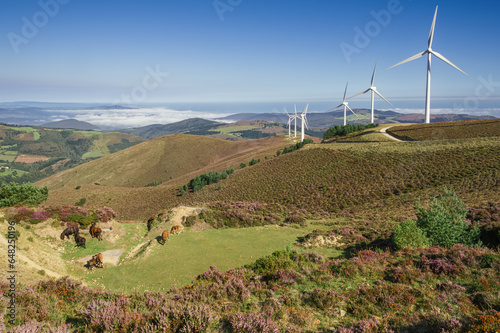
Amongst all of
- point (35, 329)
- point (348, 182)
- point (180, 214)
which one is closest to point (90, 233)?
point (180, 214)

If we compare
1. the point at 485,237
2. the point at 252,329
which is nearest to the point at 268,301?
the point at 252,329

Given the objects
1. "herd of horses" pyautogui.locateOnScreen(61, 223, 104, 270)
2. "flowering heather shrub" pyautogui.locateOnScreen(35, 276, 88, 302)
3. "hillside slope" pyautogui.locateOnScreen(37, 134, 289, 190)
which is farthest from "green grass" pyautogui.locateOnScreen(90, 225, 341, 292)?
"hillside slope" pyautogui.locateOnScreen(37, 134, 289, 190)

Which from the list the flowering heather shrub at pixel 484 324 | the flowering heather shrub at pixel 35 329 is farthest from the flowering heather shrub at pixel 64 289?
the flowering heather shrub at pixel 484 324

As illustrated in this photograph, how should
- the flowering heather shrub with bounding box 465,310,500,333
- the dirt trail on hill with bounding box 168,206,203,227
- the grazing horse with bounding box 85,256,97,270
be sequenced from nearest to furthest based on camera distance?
the flowering heather shrub with bounding box 465,310,500,333
the grazing horse with bounding box 85,256,97,270
the dirt trail on hill with bounding box 168,206,203,227

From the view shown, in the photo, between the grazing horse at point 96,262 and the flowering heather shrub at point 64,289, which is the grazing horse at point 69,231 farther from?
the flowering heather shrub at point 64,289

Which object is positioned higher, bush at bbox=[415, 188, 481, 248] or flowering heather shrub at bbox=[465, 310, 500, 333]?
flowering heather shrub at bbox=[465, 310, 500, 333]

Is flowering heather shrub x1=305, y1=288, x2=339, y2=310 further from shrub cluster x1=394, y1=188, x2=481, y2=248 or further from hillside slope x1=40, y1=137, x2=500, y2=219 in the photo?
hillside slope x1=40, y1=137, x2=500, y2=219
